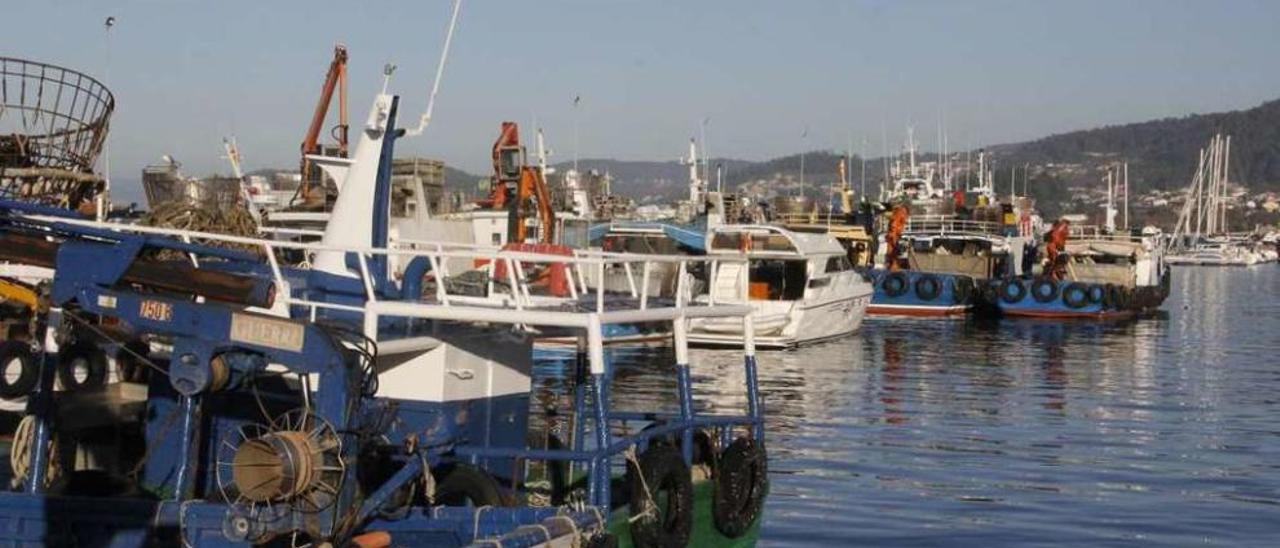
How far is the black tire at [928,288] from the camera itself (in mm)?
68562

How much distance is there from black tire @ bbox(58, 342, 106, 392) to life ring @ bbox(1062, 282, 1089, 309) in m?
57.7

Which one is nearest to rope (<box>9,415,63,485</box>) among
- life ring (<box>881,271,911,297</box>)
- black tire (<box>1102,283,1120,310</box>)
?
life ring (<box>881,271,911,297</box>)

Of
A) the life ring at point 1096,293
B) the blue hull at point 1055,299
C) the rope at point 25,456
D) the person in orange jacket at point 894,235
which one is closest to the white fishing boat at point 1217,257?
the person in orange jacket at point 894,235

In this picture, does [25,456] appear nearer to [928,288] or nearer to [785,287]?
[785,287]

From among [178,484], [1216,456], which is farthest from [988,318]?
[178,484]

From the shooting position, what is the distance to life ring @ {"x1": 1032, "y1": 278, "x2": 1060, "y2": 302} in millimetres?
69000

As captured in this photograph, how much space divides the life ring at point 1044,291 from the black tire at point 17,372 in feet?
190

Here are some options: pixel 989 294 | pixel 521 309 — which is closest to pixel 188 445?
pixel 521 309

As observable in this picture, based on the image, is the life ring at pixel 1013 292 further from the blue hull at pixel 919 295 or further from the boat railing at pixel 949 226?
the boat railing at pixel 949 226

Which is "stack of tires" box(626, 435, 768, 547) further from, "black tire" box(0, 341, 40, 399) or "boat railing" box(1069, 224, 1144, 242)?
"boat railing" box(1069, 224, 1144, 242)

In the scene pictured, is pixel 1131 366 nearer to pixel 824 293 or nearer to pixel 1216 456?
pixel 824 293

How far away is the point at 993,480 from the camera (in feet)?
84.9

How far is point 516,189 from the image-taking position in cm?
4919

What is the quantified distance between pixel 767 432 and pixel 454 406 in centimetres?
1661
